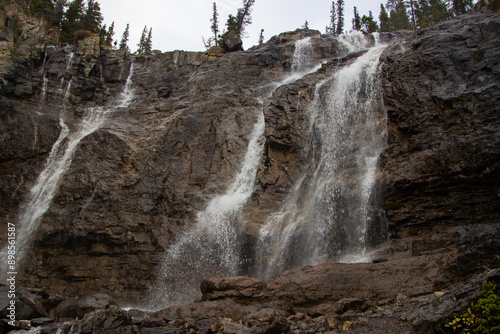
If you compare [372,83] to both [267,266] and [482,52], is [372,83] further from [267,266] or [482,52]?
[267,266]

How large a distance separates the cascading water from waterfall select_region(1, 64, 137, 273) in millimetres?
8603

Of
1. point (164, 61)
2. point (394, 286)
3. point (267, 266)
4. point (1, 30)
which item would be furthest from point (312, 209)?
point (1, 30)

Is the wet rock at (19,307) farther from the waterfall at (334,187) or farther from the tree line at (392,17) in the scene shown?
the tree line at (392,17)

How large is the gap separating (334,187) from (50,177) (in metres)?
18.4

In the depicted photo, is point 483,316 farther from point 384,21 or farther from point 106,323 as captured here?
point 384,21

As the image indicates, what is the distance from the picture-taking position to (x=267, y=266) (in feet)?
52.3

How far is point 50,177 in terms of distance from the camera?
23.2m

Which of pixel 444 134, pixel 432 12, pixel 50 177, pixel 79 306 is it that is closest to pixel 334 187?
pixel 444 134

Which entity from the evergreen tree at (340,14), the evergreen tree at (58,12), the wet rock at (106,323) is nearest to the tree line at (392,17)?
the evergreen tree at (340,14)

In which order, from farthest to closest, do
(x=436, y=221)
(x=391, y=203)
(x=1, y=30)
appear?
(x=1, y=30)
(x=391, y=203)
(x=436, y=221)

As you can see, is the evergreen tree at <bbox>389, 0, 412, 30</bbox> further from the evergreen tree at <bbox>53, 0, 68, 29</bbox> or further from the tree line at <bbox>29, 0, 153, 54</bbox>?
the evergreen tree at <bbox>53, 0, 68, 29</bbox>

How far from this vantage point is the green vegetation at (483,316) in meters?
5.66

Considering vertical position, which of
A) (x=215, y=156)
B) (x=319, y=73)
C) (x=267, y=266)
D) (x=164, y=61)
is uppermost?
(x=164, y=61)

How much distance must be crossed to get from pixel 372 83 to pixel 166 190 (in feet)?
46.4
